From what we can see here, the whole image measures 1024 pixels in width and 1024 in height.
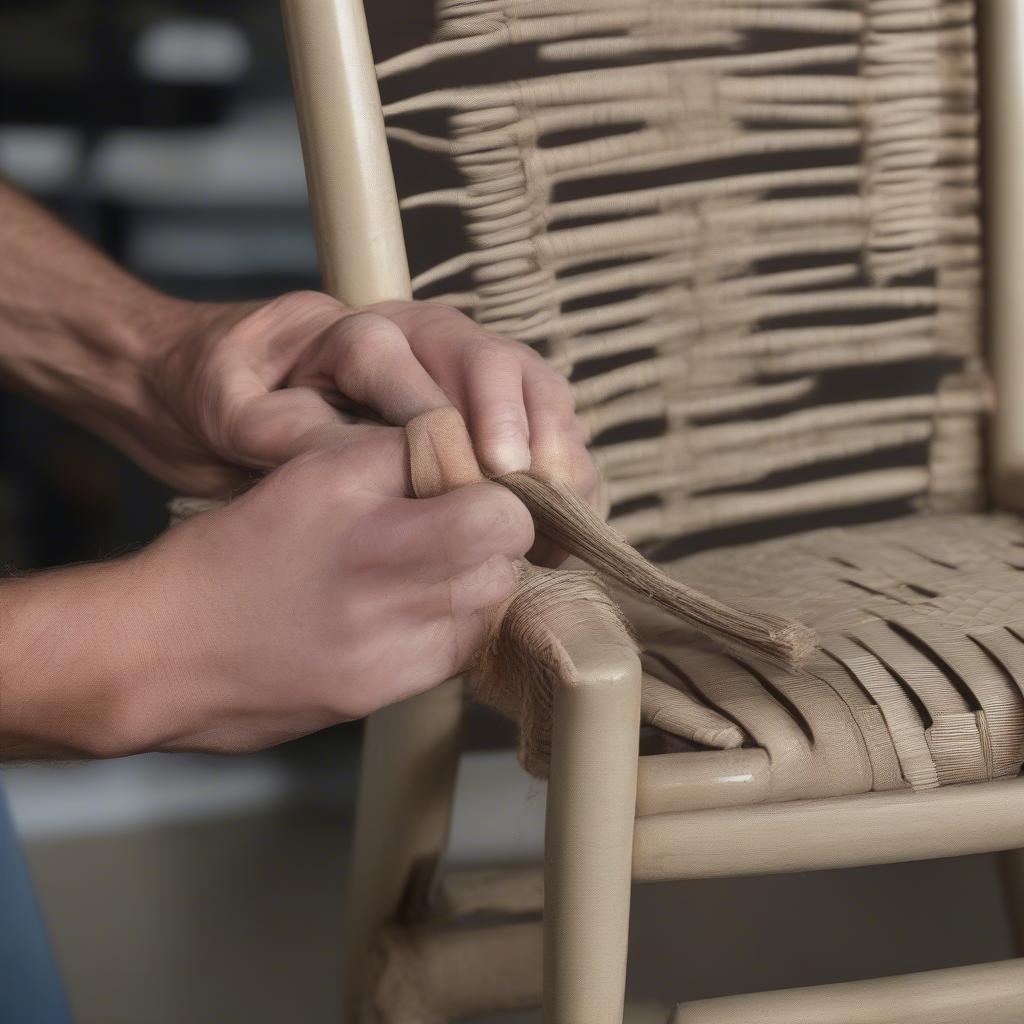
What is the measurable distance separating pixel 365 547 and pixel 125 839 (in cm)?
108

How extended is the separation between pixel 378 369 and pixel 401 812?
1.07 feet

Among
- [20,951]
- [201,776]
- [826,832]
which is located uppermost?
[826,832]

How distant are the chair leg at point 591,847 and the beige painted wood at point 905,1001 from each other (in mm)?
66

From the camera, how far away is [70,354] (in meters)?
0.67

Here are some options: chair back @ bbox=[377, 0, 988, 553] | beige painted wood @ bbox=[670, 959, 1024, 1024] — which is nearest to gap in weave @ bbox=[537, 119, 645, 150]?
chair back @ bbox=[377, 0, 988, 553]

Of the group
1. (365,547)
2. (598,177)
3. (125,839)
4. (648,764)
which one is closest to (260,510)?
(365,547)

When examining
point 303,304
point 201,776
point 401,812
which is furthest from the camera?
point 201,776

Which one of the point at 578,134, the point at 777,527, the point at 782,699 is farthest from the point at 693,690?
the point at 777,527

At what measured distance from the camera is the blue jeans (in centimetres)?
65

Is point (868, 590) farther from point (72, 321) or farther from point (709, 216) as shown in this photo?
point (72, 321)

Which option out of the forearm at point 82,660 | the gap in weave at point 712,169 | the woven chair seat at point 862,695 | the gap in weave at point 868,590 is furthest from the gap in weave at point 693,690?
the gap in weave at point 712,169

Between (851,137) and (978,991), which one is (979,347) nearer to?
(851,137)

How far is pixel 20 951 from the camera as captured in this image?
655 mm

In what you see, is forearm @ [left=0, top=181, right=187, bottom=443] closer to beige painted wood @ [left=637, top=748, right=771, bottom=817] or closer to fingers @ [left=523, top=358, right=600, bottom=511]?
fingers @ [left=523, top=358, right=600, bottom=511]
